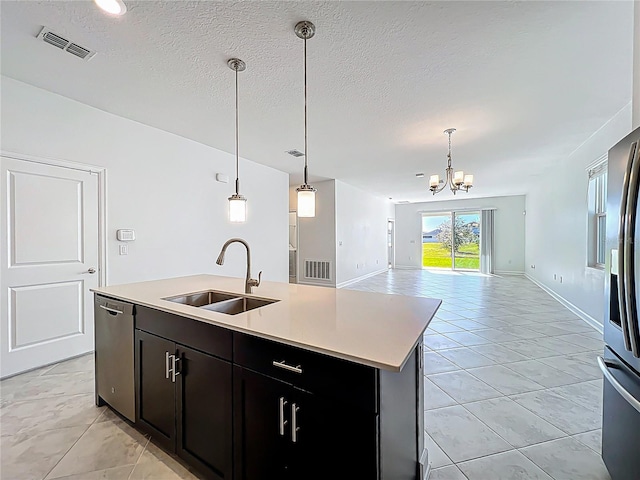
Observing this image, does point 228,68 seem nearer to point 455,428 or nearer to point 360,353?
point 360,353

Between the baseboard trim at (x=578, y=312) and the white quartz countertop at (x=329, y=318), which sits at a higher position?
the white quartz countertop at (x=329, y=318)

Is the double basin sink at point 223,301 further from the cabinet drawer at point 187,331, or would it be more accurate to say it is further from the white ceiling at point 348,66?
the white ceiling at point 348,66

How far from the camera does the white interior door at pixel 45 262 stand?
255 centimetres

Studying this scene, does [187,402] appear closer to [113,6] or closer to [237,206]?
[237,206]

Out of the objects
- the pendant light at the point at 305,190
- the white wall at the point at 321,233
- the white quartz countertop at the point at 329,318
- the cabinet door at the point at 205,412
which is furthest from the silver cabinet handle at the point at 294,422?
the white wall at the point at 321,233

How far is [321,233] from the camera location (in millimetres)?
7176

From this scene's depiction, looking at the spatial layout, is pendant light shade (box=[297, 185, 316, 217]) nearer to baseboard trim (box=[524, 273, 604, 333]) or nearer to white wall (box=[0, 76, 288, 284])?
white wall (box=[0, 76, 288, 284])

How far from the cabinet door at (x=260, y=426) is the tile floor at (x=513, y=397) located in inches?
37.7

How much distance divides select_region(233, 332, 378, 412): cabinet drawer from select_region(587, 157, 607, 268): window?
15.2ft

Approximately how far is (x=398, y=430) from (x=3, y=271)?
3.39 m

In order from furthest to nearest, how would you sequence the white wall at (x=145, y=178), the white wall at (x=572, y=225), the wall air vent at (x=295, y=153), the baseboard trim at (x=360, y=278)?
the baseboard trim at (x=360, y=278), the wall air vent at (x=295, y=153), the white wall at (x=572, y=225), the white wall at (x=145, y=178)

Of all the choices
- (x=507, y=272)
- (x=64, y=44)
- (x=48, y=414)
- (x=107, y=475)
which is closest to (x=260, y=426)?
(x=107, y=475)

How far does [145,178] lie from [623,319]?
4.24 m

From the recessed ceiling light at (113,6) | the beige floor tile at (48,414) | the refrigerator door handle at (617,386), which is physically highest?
the recessed ceiling light at (113,6)
